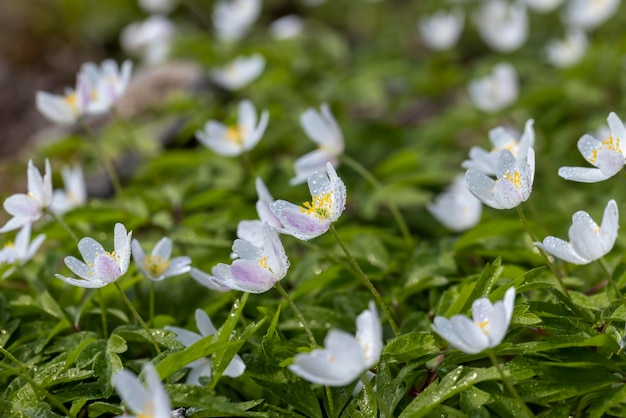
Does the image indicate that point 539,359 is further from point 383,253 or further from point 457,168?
point 457,168

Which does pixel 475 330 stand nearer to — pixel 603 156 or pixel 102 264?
pixel 603 156

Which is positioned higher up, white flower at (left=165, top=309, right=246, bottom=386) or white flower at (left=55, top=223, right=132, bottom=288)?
white flower at (left=55, top=223, right=132, bottom=288)

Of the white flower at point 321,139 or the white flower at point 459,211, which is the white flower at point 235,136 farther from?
the white flower at point 459,211

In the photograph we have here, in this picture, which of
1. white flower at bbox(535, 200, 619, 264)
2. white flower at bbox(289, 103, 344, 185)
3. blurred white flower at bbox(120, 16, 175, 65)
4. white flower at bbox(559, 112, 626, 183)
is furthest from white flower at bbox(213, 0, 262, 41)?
white flower at bbox(535, 200, 619, 264)

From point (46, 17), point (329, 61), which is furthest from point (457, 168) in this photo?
point (46, 17)

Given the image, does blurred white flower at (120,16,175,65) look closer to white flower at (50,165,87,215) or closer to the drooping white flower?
white flower at (50,165,87,215)

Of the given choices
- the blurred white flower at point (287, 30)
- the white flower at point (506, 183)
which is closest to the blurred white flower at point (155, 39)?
the blurred white flower at point (287, 30)
